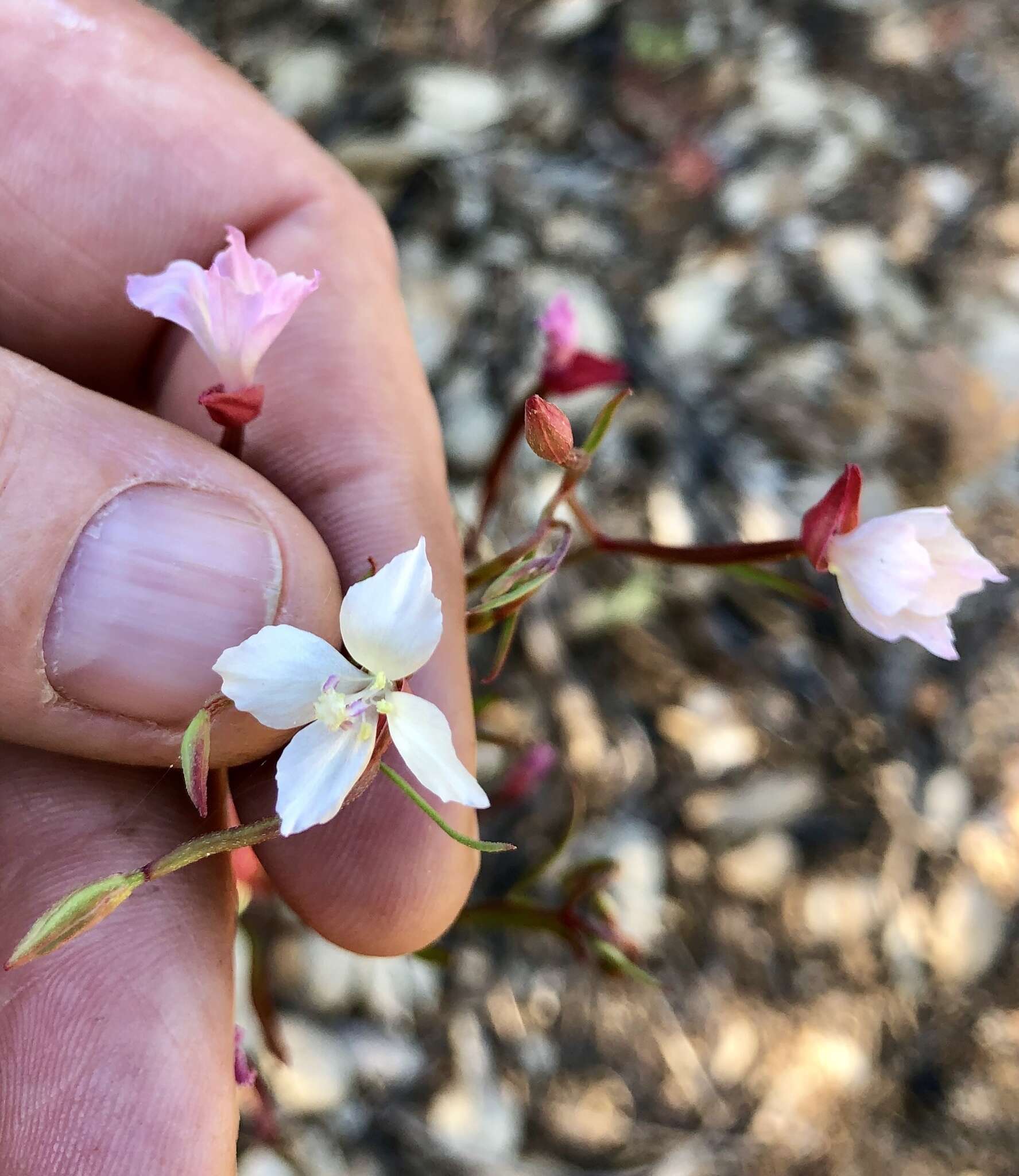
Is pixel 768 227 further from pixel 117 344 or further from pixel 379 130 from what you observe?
pixel 117 344

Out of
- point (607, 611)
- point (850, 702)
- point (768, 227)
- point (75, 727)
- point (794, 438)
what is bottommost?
point (850, 702)

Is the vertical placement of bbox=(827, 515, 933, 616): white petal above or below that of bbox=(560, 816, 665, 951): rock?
above

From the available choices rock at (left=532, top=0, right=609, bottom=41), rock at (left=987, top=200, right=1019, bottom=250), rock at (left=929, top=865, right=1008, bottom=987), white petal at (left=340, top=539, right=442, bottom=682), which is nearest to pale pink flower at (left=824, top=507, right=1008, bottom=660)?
white petal at (left=340, top=539, right=442, bottom=682)

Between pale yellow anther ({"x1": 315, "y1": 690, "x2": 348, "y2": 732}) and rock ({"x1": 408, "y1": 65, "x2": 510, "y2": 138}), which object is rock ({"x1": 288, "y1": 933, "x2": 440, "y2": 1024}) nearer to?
pale yellow anther ({"x1": 315, "y1": 690, "x2": 348, "y2": 732})

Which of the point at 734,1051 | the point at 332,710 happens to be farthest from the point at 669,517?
the point at 332,710

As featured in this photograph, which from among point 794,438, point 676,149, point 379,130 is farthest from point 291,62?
point 794,438

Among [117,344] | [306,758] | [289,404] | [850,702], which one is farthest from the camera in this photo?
[850,702]

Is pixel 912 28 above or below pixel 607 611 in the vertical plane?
above

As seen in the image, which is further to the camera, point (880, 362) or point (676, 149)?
point (676, 149)

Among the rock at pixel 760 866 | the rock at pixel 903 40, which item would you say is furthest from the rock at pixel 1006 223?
the rock at pixel 760 866
